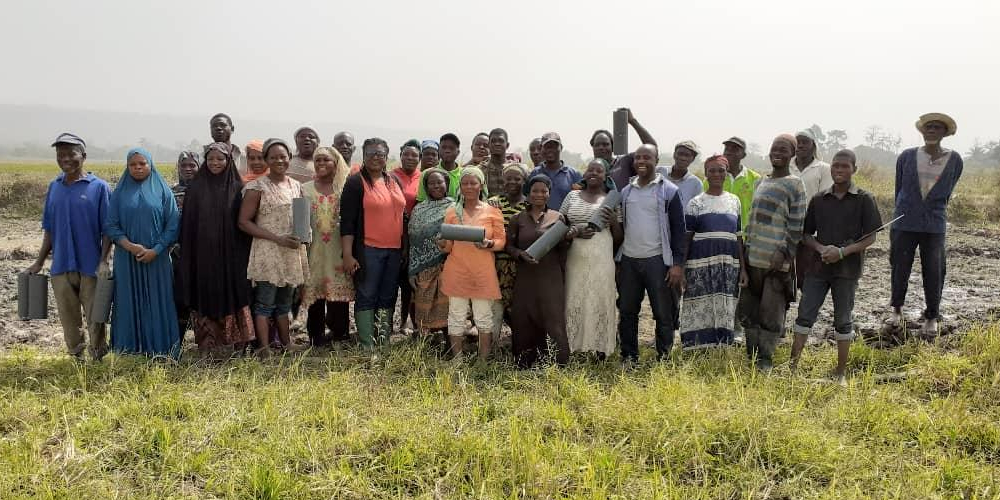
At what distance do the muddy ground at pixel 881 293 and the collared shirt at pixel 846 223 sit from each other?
1.63 meters

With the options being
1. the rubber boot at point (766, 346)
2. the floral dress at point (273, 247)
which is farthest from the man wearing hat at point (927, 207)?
the floral dress at point (273, 247)

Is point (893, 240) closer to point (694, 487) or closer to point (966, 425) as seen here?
point (966, 425)

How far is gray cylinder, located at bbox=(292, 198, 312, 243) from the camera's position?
4672 millimetres

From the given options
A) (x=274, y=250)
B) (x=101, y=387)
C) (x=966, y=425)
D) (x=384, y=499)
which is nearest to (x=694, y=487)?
(x=384, y=499)

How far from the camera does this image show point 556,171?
5426mm

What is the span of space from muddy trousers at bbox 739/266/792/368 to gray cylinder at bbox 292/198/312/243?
332 cm

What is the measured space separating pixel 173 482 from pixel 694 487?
2.51m

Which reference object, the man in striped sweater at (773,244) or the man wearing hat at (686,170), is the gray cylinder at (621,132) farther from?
the man in striped sweater at (773,244)

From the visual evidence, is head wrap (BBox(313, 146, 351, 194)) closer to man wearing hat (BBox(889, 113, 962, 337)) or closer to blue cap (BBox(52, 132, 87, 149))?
blue cap (BBox(52, 132, 87, 149))

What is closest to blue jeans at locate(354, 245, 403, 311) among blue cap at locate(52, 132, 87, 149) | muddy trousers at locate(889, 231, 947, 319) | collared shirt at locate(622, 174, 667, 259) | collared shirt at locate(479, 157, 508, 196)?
collared shirt at locate(479, 157, 508, 196)

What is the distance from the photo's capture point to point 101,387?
4141mm

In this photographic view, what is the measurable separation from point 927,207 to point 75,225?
665 cm

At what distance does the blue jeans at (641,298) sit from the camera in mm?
4859

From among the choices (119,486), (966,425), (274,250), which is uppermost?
(274,250)
